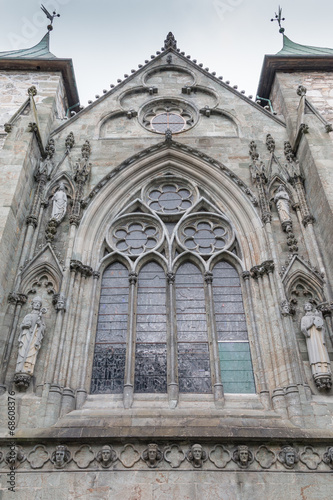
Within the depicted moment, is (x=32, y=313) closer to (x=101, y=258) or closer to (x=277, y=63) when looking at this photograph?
(x=101, y=258)

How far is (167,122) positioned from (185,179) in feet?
8.03

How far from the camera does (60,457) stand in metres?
6.90

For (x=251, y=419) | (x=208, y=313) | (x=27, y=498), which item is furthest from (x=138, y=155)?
(x=27, y=498)

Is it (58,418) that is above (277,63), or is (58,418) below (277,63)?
below

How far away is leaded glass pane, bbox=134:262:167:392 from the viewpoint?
28.3 ft

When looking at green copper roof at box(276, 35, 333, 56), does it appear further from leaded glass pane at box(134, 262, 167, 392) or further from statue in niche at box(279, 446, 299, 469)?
statue in niche at box(279, 446, 299, 469)

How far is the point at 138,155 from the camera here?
11898mm

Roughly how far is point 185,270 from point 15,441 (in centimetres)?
483

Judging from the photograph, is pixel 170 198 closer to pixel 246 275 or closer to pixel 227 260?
pixel 227 260

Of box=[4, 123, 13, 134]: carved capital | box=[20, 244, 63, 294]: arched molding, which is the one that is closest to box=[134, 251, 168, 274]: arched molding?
box=[20, 244, 63, 294]: arched molding

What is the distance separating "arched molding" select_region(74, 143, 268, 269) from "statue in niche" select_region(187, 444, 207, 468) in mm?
4157

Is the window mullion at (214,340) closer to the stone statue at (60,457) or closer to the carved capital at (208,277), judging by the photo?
the carved capital at (208,277)

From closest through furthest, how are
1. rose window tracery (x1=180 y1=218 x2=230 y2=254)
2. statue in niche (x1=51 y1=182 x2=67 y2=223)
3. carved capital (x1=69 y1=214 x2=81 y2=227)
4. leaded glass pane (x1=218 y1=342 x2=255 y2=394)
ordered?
1. leaded glass pane (x1=218 y1=342 x2=255 y2=394)
2. carved capital (x1=69 y1=214 x2=81 y2=227)
3. statue in niche (x1=51 y1=182 x2=67 y2=223)
4. rose window tracery (x1=180 y1=218 x2=230 y2=254)

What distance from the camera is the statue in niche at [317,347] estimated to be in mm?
7874
